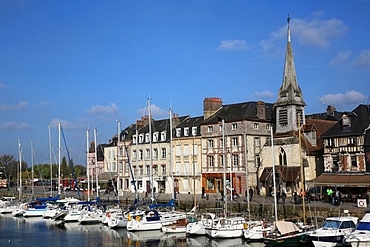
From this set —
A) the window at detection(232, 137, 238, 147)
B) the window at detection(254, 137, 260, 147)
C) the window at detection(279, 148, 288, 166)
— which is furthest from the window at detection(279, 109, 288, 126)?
the window at detection(232, 137, 238, 147)

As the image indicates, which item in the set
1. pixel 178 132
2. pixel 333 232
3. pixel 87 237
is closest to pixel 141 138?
pixel 178 132

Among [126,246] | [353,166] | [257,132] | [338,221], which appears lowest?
[126,246]

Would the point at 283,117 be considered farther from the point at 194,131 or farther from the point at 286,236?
the point at 286,236

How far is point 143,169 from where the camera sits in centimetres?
6412

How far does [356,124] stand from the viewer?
1706 inches

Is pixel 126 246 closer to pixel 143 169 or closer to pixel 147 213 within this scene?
pixel 147 213

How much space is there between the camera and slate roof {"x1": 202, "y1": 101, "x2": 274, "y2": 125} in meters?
53.3

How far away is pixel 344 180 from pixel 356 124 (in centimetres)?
635

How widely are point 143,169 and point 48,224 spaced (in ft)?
67.1

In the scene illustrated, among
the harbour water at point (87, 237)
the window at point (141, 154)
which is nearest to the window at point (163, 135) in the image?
the window at point (141, 154)

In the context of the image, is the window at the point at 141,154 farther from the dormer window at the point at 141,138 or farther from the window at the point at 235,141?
the window at the point at 235,141

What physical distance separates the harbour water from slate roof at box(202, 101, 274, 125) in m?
19.4

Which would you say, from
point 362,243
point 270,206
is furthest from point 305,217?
point 362,243

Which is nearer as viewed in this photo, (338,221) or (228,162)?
(338,221)
